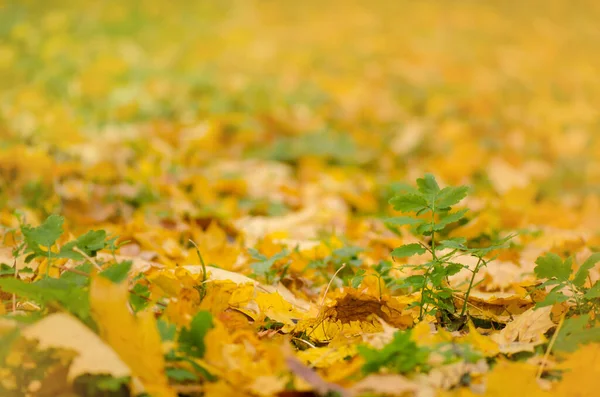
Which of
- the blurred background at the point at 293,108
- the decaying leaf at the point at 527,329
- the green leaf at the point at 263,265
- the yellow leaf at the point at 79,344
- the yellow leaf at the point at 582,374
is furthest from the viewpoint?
the blurred background at the point at 293,108

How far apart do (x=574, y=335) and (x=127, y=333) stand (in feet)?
2.14

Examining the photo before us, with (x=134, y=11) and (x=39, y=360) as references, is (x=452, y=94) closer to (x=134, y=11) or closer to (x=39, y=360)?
(x=134, y=11)

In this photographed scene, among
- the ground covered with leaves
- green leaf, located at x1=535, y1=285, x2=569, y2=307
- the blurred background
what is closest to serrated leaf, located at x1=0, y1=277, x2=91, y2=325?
the ground covered with leaves

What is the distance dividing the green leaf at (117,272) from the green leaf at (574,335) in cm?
65

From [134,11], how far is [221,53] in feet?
3.12

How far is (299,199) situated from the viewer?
2.42m

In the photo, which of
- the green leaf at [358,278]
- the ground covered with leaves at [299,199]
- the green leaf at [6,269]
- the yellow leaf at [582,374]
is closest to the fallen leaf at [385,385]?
the ground covered with leaves at [299,199]

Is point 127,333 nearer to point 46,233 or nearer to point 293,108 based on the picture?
point 46,233

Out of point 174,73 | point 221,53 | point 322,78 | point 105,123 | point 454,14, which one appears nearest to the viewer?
point 105,123

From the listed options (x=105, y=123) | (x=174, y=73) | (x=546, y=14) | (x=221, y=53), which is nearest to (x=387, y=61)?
(x=221, y=53)

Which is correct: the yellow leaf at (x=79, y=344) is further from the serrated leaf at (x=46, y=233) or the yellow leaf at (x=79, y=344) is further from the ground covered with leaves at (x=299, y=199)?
the serrated leaf at (x=46, y=233)

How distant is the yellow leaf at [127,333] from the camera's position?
0.80 metres

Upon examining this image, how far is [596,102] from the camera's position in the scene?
192 inches

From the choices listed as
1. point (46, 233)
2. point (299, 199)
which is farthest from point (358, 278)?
point (299, 199)
